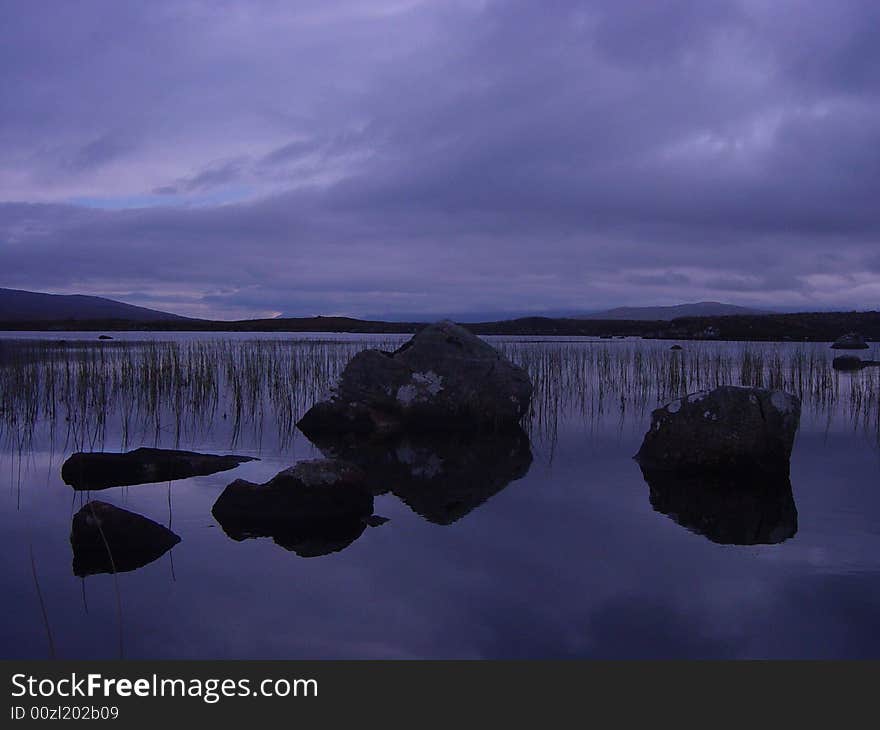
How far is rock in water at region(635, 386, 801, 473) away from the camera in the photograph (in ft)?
20.5

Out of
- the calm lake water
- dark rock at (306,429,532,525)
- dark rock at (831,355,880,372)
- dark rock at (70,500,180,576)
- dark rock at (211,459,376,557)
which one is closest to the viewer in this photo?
the calm lake water

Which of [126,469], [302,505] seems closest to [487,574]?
[302,505]

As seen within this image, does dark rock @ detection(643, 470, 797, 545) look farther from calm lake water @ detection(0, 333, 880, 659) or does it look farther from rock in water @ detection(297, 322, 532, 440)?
rock in water @ detection(297, 322, 532, 440)

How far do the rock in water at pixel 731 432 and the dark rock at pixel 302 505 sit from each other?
3037mm

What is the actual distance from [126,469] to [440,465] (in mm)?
2818

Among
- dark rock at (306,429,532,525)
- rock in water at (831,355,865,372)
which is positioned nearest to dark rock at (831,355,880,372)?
rock in water at (831,355,865,372)

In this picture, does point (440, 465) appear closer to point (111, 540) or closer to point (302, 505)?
point (302, 505)

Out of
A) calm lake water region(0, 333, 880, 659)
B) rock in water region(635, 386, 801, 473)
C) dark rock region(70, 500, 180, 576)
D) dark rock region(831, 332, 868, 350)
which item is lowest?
calm lake water region(0, 333, 880, 659)

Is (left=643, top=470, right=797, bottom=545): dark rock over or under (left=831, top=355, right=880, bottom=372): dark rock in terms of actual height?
under

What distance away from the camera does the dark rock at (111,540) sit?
3896 millimetres

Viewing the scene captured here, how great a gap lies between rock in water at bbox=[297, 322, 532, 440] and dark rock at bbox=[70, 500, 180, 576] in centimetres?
476

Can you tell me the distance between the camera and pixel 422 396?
9.12 meters

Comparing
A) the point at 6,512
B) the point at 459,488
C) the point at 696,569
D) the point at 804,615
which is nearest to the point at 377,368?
the point at 459,488

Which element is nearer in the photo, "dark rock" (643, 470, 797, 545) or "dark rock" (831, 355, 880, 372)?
"dark rock" (643, 470, 797, 545)
